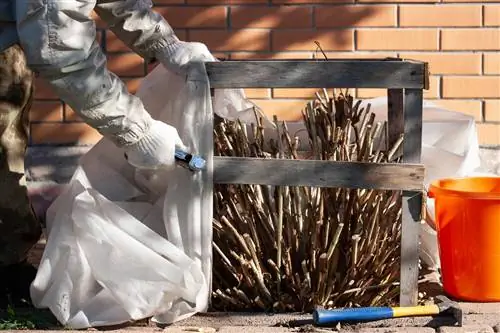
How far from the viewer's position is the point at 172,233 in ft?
13.2

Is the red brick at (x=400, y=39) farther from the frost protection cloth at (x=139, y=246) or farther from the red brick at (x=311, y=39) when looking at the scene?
the frost protection cloth at (x=139, y=246)

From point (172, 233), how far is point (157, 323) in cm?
36

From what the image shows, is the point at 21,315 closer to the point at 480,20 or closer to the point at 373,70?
the point at 373,70

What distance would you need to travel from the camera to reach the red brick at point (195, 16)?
5344 millimetres

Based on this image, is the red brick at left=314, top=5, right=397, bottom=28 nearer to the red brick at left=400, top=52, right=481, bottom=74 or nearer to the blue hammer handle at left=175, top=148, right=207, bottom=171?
the red brick at left=400, top=52, right=481, bottom=74

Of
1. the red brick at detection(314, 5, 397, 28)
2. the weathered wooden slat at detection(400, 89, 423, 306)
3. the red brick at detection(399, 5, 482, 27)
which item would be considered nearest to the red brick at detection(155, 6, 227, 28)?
the red brick at detection(314, 5, 397, 28)

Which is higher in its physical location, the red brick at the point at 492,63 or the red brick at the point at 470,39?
the red brick at the point at 470,39

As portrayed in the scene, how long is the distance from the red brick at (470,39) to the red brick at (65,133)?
1.91 meters

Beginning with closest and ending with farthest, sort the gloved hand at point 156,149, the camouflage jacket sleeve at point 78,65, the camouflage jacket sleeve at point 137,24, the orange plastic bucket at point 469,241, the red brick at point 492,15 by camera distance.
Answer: the camouflage jacket sleeve at point 78,65 < the gloved hand at point 156,149 < the camouflage jacket sleeve at point 137,24 < the orange plastic bucket at point 469,241 < the red brick at point 492,15

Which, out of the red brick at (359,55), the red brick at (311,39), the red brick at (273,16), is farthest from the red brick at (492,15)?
the red brick at (273,16)

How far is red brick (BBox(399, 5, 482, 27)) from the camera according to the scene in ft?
17.4

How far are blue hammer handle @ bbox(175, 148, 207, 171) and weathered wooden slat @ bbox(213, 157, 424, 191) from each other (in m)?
0.22

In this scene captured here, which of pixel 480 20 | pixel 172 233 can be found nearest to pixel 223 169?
pixel 172 233

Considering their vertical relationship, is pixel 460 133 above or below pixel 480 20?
below
